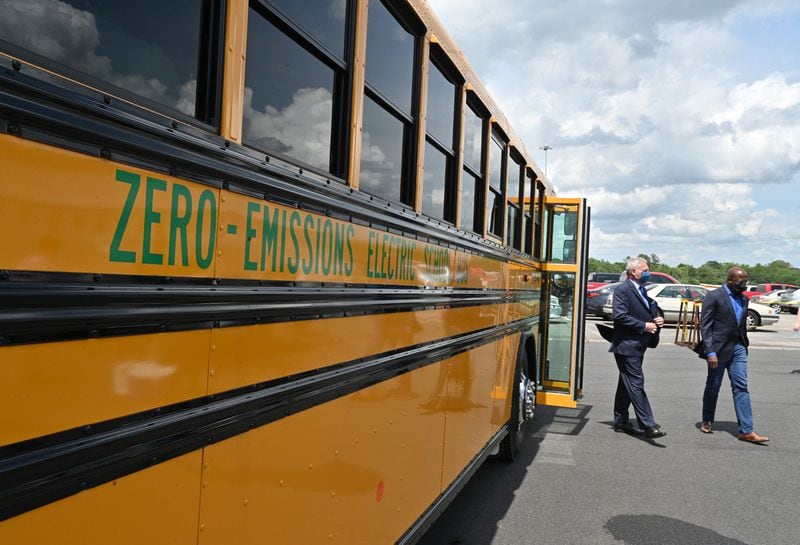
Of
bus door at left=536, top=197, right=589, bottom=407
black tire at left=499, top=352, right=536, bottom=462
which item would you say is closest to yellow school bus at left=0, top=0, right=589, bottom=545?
black tire at left=499, top=352, right=536, bottom=462

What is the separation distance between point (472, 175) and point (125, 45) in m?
2.74

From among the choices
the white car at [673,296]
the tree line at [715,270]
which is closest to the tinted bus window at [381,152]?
the white car at [673,296]

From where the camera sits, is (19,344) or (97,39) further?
(97,39)

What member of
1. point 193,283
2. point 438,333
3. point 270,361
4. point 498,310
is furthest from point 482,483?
point 193,283

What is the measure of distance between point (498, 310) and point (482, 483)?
1438 millimetres

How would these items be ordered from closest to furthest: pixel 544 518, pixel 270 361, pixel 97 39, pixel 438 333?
pixel 97 39, pixel 270 361, pixel 438 333, pixel 544 518

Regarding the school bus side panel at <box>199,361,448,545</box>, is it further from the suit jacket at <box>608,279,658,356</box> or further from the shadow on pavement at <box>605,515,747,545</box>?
the suit jacket at <box>608,279,658,356</box>

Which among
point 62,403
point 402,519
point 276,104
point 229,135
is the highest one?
point 276,104

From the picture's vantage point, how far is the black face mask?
261 inches

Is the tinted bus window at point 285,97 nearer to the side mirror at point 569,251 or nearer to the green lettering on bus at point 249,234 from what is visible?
the green lettering on bus at point 249,234

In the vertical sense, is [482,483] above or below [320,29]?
below

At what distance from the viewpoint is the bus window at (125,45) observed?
118 centimetres

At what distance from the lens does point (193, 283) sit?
59.3 inches

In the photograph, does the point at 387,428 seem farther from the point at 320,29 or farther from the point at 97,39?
the point at 97,39
